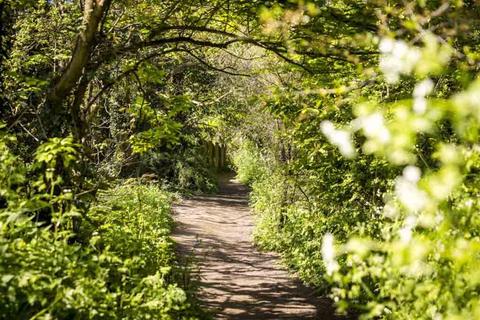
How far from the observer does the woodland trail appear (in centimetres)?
768

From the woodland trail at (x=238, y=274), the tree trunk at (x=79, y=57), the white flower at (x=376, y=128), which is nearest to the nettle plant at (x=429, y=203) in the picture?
the white flower at (x=376, y=128)

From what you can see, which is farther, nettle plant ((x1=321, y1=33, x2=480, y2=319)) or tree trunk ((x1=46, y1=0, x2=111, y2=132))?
tree trunk ((x1=46, y1=0, x2=111, y2=132))

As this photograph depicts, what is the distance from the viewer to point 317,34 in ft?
17.7

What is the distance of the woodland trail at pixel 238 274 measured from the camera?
768cm

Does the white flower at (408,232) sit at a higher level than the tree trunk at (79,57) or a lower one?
lower

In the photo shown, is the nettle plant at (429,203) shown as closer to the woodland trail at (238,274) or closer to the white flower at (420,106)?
the white flower at (420,106)

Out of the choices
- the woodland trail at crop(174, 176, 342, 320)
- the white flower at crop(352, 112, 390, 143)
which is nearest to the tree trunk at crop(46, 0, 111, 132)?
the white flower at crop(352, 112, 390, 143)

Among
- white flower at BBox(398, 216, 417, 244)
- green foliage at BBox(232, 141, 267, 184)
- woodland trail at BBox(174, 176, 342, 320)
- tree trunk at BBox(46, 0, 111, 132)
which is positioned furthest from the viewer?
green foliage at BBox(232, 141, 267, 184)

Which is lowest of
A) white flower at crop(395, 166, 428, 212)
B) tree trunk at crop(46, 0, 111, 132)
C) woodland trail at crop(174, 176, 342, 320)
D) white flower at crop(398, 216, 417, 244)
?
woodland trail at crop(174, 176, 342, 320)

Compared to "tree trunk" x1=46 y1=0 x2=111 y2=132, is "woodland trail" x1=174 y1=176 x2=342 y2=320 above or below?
below

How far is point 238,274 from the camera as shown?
9.80 m

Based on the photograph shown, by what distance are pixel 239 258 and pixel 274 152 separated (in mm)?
3290

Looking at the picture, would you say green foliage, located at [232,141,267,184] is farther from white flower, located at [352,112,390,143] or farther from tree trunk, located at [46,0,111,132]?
white flower, located at [352,112,390,143]

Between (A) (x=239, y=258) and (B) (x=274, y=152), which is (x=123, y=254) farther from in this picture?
(B) (x=274, y=152)
